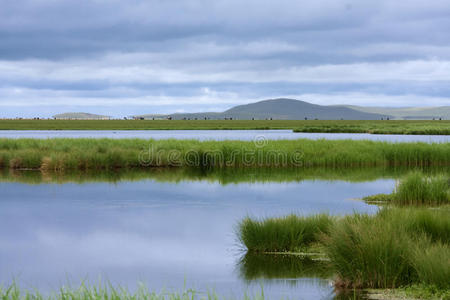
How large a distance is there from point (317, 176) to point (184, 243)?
17.7 metres

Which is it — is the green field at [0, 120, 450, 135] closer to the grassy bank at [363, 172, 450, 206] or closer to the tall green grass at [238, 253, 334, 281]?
the grassy bank at [363, 172, 450, 206]

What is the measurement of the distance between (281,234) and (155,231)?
4.64 m

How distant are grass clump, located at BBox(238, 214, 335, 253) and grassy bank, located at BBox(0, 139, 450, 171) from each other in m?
21.6

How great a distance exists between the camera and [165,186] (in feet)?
94.4

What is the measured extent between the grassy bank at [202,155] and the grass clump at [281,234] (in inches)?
851

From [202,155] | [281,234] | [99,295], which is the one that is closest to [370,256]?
[281,234]

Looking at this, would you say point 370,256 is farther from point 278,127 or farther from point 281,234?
point 278,127

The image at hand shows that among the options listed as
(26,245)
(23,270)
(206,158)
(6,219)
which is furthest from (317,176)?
(23,270)

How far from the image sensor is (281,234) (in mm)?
13672

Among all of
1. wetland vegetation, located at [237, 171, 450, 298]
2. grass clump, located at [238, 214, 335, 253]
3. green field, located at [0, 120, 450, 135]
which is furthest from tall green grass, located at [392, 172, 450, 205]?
green field, located at [0, 120, 450, 135]

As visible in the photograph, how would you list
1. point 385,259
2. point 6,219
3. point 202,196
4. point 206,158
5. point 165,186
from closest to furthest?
point 385,259
point 6,219
point 202,196
point 165,186
point 206,158

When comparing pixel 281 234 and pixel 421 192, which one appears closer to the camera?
pixel 281 234

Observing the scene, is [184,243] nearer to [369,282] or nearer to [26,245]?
[26,245]

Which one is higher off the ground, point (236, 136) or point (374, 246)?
point (236, 136)
